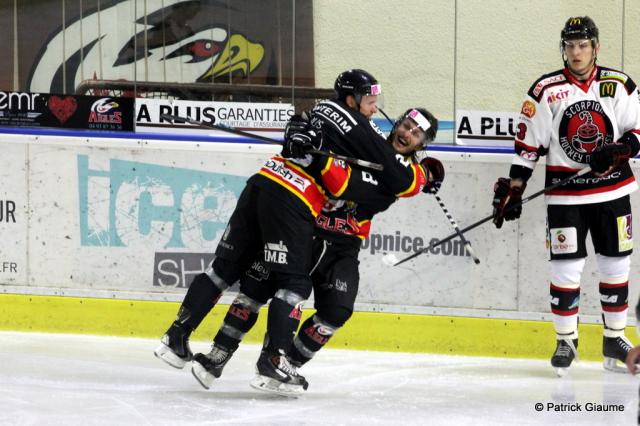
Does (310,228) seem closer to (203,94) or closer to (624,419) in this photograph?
(624,419)

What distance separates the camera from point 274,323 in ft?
11.8

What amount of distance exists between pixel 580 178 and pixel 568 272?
1.17 feet

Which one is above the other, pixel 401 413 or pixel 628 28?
pixel 628 28

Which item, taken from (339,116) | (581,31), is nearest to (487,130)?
(581,31)

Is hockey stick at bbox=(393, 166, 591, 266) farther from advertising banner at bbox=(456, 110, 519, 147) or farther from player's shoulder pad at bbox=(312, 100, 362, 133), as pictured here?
player's shoulder pad at bbox=(312, 100, 362, 133)

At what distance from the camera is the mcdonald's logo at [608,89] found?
163 inches

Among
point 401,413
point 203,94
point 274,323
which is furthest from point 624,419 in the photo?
point 203,94

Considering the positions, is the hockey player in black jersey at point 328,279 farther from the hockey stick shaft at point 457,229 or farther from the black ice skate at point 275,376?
the hockey stick shaft at point 457,229

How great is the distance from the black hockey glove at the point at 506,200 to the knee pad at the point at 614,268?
0.37m

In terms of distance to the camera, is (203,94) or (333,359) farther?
(203,94)

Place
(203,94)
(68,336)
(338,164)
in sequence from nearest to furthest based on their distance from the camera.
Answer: (338,164)
(68,336)
(203,94)

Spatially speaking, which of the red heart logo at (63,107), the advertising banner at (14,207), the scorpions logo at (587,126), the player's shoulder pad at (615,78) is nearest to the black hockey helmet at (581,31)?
the player's shoulder pad at (615,78)

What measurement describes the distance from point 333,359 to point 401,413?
0.89 meters

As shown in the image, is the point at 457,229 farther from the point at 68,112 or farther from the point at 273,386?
the point at 68,112
